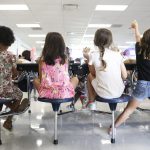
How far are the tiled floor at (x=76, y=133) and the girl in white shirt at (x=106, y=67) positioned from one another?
46cm

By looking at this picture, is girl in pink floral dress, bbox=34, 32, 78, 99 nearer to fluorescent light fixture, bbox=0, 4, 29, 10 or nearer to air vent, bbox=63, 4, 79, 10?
air vent, bbox=63, 4, 79, 10

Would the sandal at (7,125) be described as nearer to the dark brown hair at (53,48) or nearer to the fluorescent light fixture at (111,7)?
the dark brown hair at (53,48)

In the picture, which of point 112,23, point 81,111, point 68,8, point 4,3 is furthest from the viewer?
point 112,23

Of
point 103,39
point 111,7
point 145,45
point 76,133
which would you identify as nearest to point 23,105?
point 76,133

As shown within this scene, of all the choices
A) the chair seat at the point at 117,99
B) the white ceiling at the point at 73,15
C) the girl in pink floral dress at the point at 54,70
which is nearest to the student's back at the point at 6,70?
the girl in pink floral dress at the point at 54,70

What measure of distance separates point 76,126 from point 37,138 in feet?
2.07

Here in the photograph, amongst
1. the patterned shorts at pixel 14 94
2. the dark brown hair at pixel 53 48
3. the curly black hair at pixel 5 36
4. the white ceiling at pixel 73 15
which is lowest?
the patterned shorts at pixel 14 94

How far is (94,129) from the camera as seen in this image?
299 cm

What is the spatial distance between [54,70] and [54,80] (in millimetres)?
98

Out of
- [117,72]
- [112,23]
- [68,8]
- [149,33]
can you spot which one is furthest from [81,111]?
[112,23]

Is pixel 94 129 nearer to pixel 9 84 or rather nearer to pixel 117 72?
pixel 117 72

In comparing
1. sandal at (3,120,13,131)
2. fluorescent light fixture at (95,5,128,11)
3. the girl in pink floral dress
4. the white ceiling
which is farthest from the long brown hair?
fluorescent light fixture at (95,5,128,11)

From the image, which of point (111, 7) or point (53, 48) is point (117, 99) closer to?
point (53, 48)

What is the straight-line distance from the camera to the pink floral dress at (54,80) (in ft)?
8.38
